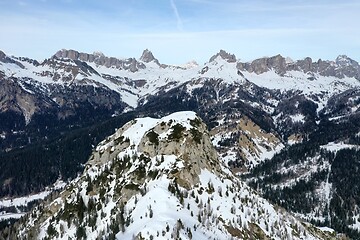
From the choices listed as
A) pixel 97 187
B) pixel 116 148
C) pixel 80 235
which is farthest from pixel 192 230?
pixel 116 148

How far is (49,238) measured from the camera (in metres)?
133

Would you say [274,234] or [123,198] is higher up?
[123,198]

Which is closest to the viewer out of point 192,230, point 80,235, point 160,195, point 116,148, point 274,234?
point 192,230

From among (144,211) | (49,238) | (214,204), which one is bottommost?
(49,238)

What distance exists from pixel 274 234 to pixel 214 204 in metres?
21.2

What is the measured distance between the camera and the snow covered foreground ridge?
104438 millimetres

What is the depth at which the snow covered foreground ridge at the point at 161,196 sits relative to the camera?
→ 104438 millimetres

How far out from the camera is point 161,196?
350 ft

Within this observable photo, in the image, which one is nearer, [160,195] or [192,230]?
[192,230]

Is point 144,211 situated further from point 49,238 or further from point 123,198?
point 49,238

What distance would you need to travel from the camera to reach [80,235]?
120000 millimetres

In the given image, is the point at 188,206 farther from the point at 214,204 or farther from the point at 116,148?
the point at 116,148

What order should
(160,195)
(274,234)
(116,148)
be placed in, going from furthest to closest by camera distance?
(116,148), (274,234), (160,195)

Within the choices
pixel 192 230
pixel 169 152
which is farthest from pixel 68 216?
pixel 192 230
